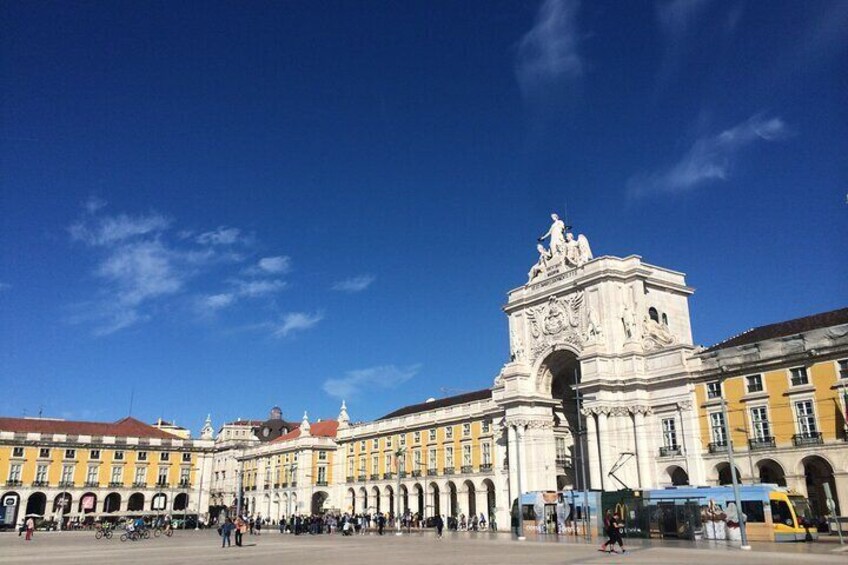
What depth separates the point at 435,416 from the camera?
75938mm

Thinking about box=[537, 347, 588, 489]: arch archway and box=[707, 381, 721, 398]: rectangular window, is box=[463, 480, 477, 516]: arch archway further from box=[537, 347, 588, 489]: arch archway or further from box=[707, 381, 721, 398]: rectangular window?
box=[707, 381, 721, 398]: rectangular window

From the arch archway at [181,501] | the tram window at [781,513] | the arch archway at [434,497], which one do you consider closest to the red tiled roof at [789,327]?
the tram window at [781,513]

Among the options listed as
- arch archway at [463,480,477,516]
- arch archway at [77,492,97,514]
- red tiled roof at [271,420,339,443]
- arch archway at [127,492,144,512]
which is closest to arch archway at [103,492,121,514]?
arch archway at [127,492,144,512]

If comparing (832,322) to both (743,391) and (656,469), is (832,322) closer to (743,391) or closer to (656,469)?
(743,391)

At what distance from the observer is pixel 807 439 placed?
4353 cm

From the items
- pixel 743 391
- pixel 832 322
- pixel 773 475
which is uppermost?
pixel 832 322

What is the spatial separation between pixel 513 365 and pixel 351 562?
37.9m

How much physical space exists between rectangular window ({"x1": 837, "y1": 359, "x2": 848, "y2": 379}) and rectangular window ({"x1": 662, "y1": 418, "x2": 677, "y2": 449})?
1179 cm

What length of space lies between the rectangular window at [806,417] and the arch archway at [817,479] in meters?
1.50

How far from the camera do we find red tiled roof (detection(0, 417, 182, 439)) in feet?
326

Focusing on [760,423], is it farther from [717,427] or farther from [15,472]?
[15,472]

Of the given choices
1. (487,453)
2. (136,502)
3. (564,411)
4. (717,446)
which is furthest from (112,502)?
A: (717,446)

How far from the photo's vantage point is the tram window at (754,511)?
1435 inches

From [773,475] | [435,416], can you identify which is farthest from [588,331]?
[435,416]
